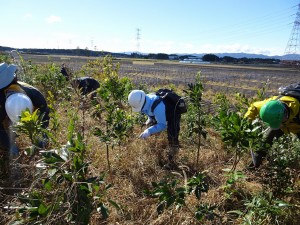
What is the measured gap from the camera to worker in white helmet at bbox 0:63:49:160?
2.37 meters

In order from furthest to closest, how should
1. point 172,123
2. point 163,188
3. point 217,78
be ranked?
point 217,78
point 172,123
point 163,188

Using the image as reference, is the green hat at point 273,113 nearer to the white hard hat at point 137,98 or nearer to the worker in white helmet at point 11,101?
the white hard hat at point 137,98

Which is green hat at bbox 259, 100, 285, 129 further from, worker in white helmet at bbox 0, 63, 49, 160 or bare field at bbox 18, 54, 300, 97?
bare field at bbox 18, 54, 300, 97

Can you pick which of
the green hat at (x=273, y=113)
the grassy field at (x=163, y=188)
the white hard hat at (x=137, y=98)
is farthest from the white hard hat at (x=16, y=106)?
the green hat at (x=273, y=113)

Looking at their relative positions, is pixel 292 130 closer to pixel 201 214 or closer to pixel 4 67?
pixel 201 214

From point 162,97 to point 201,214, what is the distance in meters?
2.05

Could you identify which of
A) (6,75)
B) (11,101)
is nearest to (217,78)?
(6,75)

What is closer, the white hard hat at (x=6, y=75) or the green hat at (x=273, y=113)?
the green hat at (x=273, y=113)

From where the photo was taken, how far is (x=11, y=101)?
2.39m

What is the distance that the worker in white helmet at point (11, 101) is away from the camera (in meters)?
2.37

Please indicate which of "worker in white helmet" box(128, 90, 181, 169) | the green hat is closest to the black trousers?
"worker in white helmet" box(128, 90, 181, 169)

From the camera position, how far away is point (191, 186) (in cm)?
205

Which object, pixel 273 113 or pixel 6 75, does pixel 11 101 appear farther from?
pixel 273 113

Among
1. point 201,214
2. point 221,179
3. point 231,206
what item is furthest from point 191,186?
point 221,179
